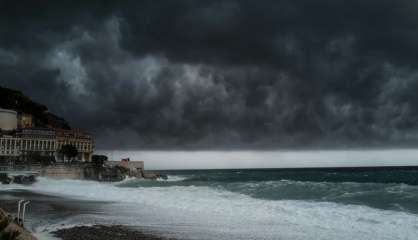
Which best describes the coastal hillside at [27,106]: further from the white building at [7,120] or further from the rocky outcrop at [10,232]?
the rocky outcrop at [10,232]

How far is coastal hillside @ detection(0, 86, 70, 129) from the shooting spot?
128875mm

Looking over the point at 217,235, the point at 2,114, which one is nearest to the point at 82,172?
the point at 2,114

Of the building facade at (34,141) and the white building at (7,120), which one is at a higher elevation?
the white building at (7,120)

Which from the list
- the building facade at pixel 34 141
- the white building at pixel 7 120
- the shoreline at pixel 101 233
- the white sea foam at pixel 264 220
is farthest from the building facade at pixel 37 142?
the shoreline at pixel 101 233

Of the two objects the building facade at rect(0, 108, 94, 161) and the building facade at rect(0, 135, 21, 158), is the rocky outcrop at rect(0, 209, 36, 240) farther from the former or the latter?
the building facade at rect(0, 135, 21, 158)

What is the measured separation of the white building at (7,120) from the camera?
10600cm

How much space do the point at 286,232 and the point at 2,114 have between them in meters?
→ 99.9

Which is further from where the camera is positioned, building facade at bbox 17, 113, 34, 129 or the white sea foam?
building facade at bbox 17, 113, 34, 129

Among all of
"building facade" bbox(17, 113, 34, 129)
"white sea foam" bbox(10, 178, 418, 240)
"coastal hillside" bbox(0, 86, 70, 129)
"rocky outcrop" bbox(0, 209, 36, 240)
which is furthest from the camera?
"coastal hillside" bbox(0, 86, 70, 129)

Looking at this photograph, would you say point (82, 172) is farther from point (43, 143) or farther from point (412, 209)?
point (412, 209)

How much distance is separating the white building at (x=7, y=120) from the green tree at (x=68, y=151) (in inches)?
558

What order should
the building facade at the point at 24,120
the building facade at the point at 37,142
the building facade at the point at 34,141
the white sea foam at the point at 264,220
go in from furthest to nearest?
the building facade at the point at 24,120, the building facade at the point at 37,142, the building facade at the point at 34,141, the white sea foam at the point at 264,220

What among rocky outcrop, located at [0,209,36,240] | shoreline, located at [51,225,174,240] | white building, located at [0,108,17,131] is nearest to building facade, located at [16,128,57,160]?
white building, located at [0,108,17,131]

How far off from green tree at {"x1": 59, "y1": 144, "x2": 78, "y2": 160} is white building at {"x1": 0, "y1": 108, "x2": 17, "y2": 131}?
46.5 ft
